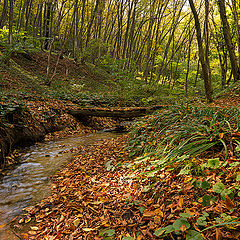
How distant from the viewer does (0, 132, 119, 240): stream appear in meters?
2.31

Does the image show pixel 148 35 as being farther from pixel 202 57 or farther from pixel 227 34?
pixel 202 57

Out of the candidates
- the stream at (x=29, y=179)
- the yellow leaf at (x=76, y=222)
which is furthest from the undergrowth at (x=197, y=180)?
the stream at (x=29, y=179)

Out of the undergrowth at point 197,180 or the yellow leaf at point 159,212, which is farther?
the yellow leaf at point 159,212

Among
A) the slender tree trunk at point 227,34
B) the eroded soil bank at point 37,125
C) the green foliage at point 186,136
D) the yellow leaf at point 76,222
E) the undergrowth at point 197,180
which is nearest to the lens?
the undergrowth at point 197,180

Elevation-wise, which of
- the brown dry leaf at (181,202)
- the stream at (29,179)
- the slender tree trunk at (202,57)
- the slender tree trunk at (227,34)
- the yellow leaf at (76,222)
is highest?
the slender tree trunk at (227,34)

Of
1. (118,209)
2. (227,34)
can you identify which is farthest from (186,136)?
(227,34)

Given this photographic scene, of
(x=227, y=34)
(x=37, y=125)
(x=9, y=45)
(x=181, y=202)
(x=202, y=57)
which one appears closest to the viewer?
(x=181, y=202)

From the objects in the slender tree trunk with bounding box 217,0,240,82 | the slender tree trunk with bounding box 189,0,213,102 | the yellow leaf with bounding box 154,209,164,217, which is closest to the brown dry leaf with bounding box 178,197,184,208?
the yellow leaf with bounding box 154,209,164,217

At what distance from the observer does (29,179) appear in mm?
3113

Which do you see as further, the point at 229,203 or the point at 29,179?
the point at 29,179

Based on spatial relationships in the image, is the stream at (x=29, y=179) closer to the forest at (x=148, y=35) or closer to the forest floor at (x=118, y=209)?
the forest floor at (x=118, y=209)

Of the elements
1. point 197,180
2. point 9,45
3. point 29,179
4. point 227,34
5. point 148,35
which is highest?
point 148,35

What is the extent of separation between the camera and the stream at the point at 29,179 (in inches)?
90.9

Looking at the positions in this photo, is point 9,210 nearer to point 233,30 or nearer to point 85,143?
point 85,143
